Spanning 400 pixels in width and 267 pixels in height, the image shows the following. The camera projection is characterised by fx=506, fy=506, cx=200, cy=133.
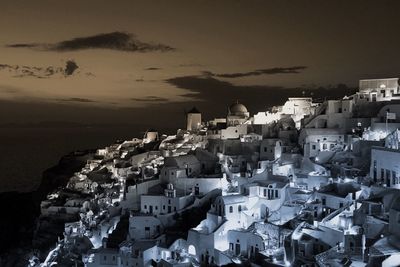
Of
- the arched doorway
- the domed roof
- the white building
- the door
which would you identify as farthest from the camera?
the domed roof

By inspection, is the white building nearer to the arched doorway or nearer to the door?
the door

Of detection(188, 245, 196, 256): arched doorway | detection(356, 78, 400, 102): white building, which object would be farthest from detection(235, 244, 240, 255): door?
detection(356, 78, 400, 102): white building

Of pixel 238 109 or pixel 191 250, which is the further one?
pixel 238 109

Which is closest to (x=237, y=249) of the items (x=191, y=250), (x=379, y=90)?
(x=191, y=250)

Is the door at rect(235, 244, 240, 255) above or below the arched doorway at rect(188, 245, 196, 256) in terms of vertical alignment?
above

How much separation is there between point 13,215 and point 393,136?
53138mm

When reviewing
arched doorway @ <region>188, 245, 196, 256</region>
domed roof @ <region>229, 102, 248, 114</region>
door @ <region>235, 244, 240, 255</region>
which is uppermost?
domed roof @ <region>229, 102, 248, 114</region>

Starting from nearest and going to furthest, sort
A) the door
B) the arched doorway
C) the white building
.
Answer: the door < the arched doorway < the white building

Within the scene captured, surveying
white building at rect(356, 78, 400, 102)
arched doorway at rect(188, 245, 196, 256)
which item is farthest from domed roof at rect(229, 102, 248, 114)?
arched doorway at rect(188, 245, 196, 256)

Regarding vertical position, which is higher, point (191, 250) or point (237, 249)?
point (237, 249)

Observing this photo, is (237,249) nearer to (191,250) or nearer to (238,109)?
(191,250)

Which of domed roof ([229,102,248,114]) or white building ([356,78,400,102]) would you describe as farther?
domed roof ([229,102,248,114])

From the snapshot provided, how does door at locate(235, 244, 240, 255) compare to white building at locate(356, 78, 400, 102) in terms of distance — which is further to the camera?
white building at locate(356, 78, 400, 102)

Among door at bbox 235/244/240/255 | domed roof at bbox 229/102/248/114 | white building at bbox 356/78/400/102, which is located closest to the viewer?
door at bbox 235/244/240/255
